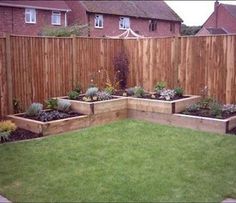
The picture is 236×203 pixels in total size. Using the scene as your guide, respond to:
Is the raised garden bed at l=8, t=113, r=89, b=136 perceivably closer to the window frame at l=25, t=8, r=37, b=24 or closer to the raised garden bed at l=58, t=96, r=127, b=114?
the raised garden bed at l=58, t=96, r=127, b=114

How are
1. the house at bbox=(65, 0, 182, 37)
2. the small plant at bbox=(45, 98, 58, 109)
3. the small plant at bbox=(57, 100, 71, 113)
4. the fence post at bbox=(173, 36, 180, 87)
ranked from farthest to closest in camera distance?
the house at bbox=(65, 0, 182, 37) < the fence post at bbox=(173, 36, 180, 87) < the small plant at bbox=(45, 98, 58, 109) < the small plant at bbox=(57, 100, 71, 113)

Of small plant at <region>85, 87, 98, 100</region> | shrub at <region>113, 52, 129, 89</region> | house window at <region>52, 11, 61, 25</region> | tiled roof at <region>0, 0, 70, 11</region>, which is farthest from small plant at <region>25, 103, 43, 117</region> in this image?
house window at <region>52, 11, 61, 25</region>

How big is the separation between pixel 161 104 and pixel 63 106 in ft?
7.87

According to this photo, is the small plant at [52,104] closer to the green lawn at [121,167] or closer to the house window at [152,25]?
the green lawn at [121,167]

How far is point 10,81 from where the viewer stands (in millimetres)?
8492

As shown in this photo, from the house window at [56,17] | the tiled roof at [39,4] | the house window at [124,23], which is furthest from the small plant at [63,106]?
the house window at [124,23]

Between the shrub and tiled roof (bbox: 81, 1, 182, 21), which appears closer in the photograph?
the shrub

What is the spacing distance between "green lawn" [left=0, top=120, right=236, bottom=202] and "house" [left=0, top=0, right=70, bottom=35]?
20.7 meters

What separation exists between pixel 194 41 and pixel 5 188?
679 cm

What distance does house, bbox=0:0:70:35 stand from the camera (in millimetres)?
26094

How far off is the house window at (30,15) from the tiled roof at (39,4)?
20.7 inches

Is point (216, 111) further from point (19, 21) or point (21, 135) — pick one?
point (19, 21)

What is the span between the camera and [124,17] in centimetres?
3606

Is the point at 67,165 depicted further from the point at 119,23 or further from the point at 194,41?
the point at 119,23
